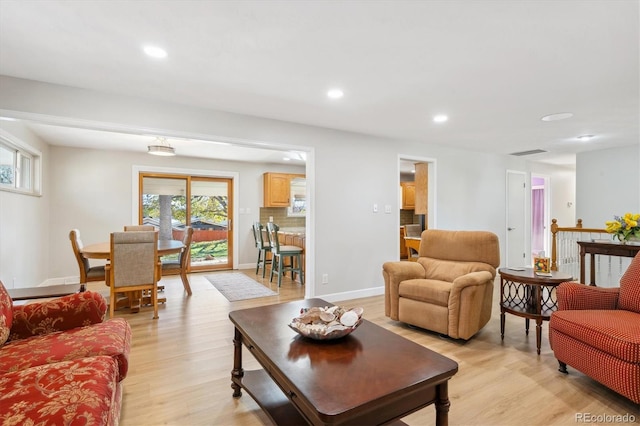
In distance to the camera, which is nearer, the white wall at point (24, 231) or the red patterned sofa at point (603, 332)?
the red patterned sofa at point (603, 332)

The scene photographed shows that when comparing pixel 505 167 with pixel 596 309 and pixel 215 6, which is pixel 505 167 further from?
pixel 215 6

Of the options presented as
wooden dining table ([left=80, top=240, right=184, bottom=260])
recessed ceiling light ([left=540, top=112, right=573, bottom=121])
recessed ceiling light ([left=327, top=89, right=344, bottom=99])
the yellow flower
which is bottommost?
wooden dining table ([left=80, top=240, right=184, bottom=260])

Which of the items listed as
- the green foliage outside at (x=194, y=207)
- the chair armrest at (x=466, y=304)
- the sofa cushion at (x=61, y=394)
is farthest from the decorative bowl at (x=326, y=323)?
the green foliage outside at (x=194, y=207)

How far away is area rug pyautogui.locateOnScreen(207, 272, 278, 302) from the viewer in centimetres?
455

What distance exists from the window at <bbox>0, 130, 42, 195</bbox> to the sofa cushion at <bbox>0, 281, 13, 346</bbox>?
2499 mm

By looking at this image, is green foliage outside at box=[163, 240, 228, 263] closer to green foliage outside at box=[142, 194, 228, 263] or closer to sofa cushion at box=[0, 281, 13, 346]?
green foliage outside at box=[142, 194, 228, 263]

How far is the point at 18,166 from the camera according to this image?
4.14 meters

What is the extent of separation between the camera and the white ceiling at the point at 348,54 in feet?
5.92

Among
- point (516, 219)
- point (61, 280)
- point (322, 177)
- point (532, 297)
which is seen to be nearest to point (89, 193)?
point (61, 280)

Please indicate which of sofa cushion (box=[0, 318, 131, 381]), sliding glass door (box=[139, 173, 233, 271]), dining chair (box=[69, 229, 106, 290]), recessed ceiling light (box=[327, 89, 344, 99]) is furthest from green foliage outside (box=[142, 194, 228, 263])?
sofa cushion (box=[0, 318, 131, 381])

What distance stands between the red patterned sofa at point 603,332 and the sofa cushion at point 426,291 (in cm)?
81

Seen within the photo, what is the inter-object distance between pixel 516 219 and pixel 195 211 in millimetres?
6499

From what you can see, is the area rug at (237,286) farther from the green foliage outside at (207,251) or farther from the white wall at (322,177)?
the white wall at (322,177)

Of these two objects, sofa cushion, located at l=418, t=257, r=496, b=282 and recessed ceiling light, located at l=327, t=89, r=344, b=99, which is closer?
recessed ceiling light, located at l=327, t=89, r=344, b=99
